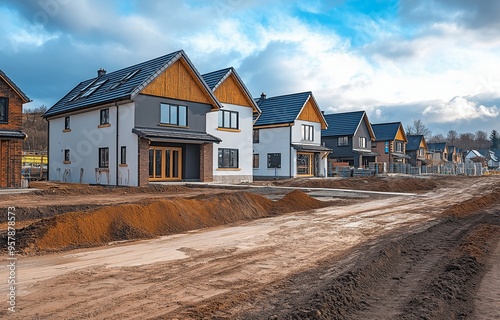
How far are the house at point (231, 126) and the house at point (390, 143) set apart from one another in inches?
1361

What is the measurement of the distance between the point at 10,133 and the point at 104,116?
5.69 metres

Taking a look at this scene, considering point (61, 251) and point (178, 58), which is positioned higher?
point (178, 58)

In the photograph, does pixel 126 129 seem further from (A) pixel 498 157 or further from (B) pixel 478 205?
(A) pixel 498 157

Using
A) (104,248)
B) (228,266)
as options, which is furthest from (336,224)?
(104,248)

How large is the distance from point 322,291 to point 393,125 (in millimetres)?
60738

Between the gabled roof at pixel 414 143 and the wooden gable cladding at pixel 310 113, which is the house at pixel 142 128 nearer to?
the wooden gable cladding at pixel 310 113

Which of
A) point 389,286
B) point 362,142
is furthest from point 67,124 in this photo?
point 362,142

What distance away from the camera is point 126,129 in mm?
23859

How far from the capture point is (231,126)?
3028 centimetres

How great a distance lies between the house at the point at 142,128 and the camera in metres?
23.7

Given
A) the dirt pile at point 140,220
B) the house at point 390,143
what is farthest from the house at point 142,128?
the house at point 390,143

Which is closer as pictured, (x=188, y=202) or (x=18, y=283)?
(x=18, y=283)

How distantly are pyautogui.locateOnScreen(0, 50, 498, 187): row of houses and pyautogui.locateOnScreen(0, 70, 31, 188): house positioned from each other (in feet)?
0.15

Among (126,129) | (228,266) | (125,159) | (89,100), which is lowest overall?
(228,266)
